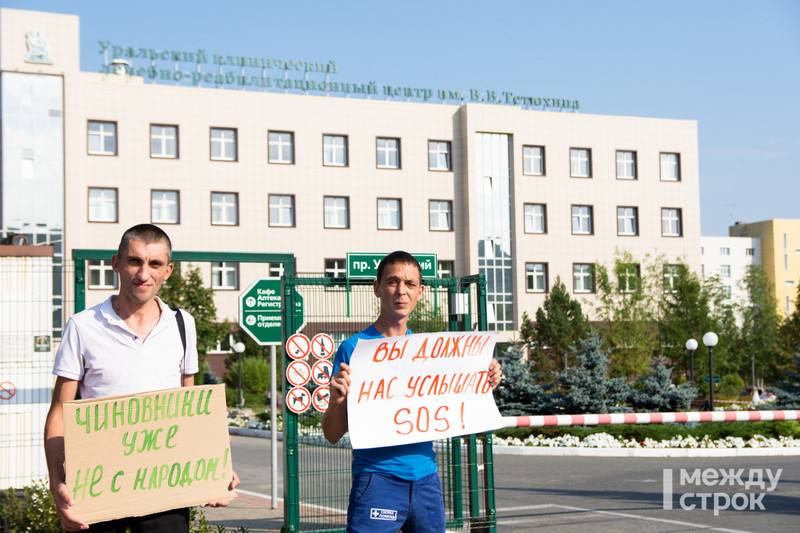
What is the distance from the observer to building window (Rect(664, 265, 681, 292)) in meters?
57.9

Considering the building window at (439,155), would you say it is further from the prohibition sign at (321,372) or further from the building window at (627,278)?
the prohibition sign at (321,372)

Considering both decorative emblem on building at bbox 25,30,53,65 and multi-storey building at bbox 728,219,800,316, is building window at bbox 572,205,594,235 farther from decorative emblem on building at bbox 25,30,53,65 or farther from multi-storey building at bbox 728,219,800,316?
multi-storey building at bbox 728,219,800,316

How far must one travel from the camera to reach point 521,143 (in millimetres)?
60750

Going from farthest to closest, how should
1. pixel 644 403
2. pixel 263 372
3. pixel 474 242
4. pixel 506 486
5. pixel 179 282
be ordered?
1. pixel 474 242
2. pixel 263 372
3. pixel 179 282
4. pixel 644 403
5. pixel 506 486

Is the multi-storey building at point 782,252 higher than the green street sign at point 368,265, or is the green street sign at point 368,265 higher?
the multi-storey building at point 782,252

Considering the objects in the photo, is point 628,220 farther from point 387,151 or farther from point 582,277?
point 387,151

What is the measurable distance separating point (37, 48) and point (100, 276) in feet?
39.6

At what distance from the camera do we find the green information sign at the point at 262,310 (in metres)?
13.1

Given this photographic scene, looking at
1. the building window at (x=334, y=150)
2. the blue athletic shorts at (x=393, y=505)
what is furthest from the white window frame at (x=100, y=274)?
the blue athletic shorts at (x=393, y=505)

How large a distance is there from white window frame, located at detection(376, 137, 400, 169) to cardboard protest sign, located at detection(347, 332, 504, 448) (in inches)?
2063

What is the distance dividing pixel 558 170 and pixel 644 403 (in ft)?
120

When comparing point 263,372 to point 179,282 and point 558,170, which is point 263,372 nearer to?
point 179,282

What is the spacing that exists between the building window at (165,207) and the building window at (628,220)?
28038mm

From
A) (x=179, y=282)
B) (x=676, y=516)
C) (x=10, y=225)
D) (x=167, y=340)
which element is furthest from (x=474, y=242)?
(x=167, y=340)
